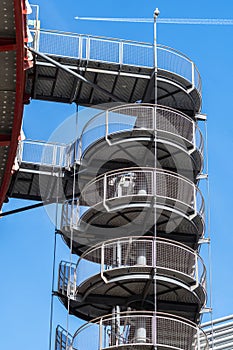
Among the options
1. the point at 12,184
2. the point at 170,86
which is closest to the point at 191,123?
the point at 170,86

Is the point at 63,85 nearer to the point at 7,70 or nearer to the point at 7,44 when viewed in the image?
the point at 7,70

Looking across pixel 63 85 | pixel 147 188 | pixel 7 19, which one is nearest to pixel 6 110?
pixel 7 19

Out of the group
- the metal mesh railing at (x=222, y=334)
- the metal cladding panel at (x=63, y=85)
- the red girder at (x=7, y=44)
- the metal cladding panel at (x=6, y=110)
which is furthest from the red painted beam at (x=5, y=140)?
the metal mesh railing at (x=222, y=334)

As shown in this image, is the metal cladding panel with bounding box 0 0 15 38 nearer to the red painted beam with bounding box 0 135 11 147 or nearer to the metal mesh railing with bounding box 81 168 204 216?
the red painted beam with bounding box 0 135 11 147

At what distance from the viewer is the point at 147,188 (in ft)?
102

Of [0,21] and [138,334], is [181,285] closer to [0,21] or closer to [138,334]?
[138,334]

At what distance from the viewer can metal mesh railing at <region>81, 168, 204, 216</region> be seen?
30750 mm

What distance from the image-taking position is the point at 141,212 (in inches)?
1214

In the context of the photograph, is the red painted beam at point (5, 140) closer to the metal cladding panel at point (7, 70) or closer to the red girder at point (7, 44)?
the metal cladding panel at point (7, 70)

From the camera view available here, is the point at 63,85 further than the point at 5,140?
Yes

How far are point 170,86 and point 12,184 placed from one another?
7.12m

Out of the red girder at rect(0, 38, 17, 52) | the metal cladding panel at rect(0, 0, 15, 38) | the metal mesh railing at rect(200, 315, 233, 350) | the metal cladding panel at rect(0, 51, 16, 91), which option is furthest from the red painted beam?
the metal mesh railing at rect(200, 315, 233, 350)

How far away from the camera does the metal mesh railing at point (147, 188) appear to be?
101 feet

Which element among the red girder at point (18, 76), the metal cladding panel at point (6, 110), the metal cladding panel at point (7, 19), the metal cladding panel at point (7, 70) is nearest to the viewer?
the metal cladding panel at point (7, 19)
